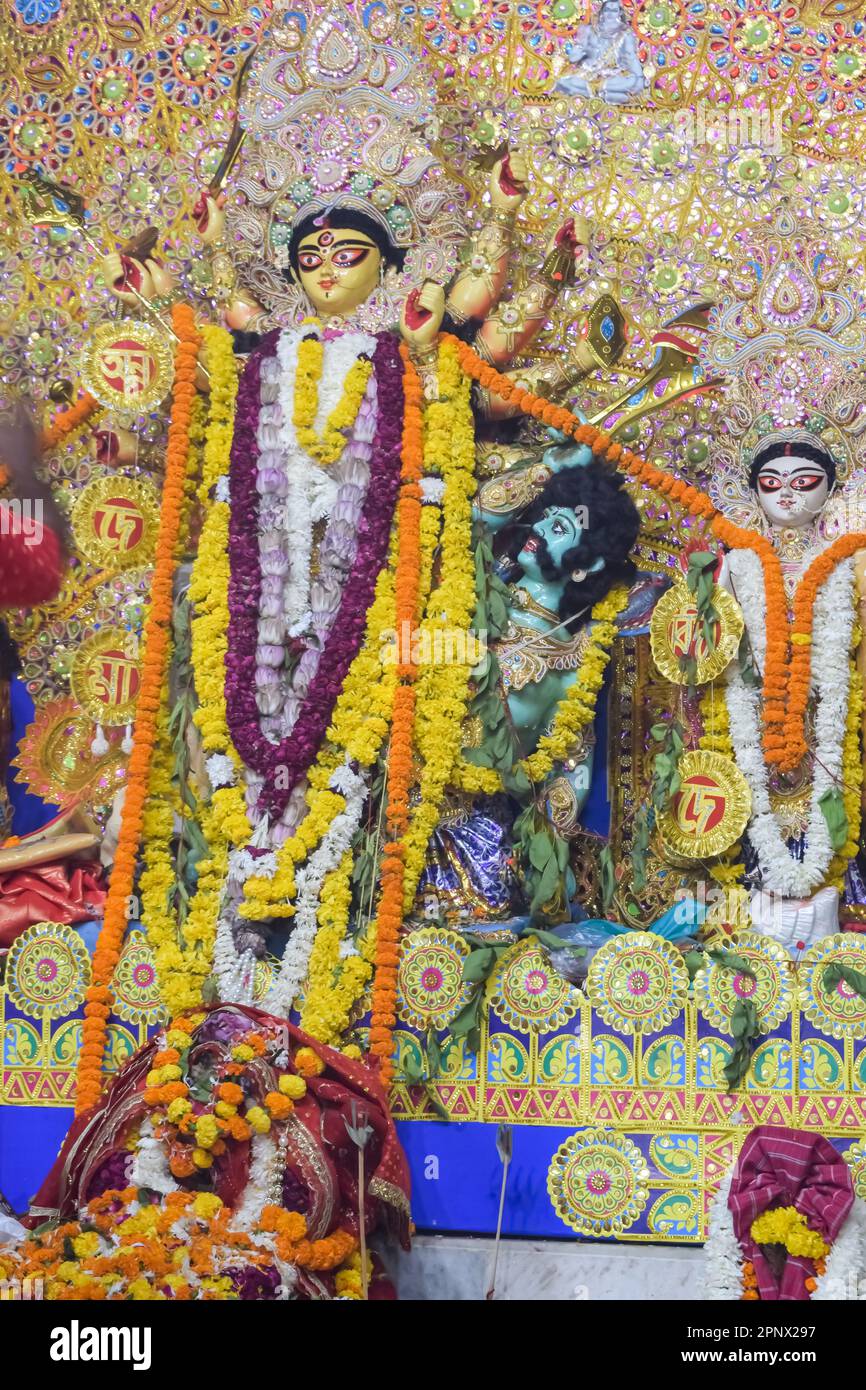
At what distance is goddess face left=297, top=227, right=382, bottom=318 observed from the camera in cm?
818

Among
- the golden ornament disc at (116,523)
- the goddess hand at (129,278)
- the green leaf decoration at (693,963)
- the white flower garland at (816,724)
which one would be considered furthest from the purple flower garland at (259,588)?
the green leaf decoration at (693,963)

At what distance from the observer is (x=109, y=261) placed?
27.3 feet

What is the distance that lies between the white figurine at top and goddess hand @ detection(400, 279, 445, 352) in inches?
44.4

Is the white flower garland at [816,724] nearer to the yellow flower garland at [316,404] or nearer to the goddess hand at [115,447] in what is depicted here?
the yellow flower garland at [316,404]

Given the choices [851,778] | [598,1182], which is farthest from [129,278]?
[598,1182]

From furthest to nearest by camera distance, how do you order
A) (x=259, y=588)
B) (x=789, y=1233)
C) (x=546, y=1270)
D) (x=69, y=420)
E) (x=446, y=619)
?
(x=69, y=420) → (x=259, y=588) → (x=446, y=619) → (x=546, y=1270) → (x=789, y=1233)

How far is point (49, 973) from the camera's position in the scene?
24.7ft

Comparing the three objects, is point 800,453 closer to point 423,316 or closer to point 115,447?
point 423,316

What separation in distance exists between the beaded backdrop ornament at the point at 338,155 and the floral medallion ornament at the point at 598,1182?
346cm

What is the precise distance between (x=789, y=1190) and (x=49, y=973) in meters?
2.88

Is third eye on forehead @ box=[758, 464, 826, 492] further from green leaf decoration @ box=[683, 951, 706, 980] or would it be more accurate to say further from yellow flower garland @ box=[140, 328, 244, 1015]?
yellow flower garland @ box=[140, 328, 244, 1015]

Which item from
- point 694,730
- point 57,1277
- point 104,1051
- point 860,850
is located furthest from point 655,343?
point 57,1277

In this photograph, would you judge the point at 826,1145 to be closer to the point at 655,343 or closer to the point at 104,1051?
the point at 104,1051

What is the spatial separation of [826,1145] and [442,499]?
9.58 ft
